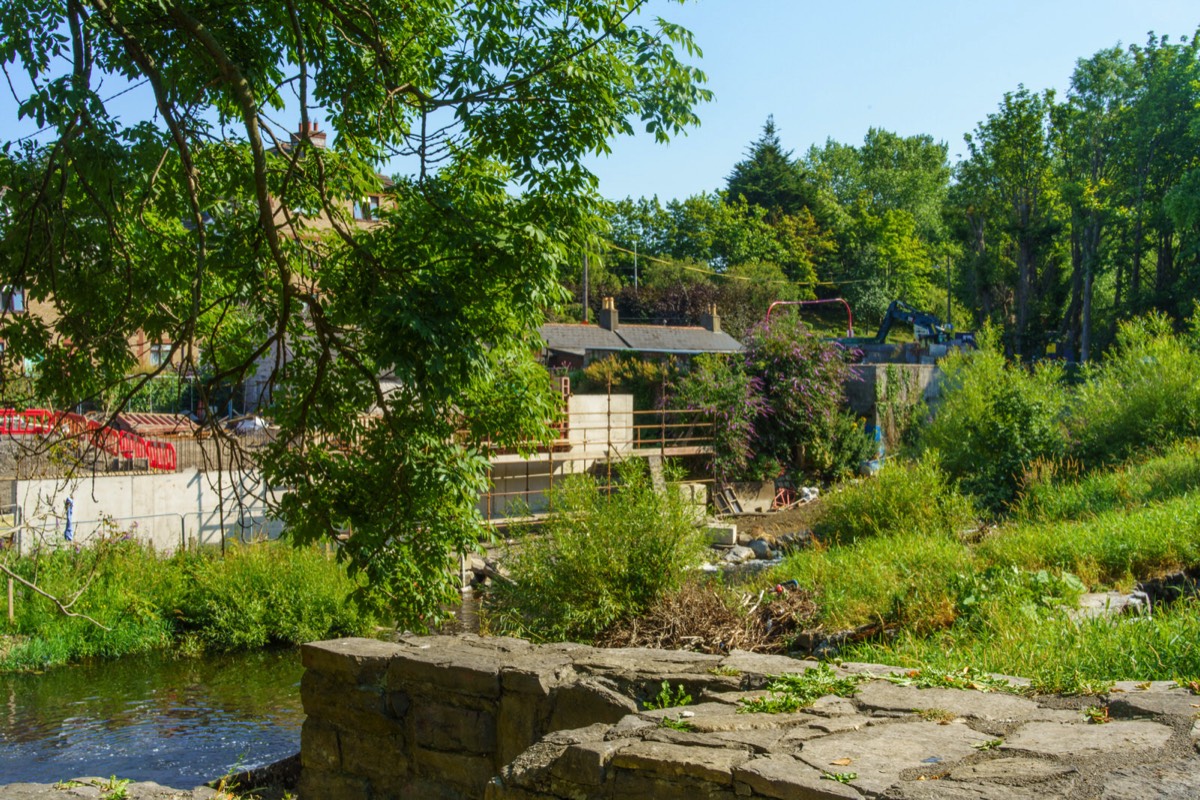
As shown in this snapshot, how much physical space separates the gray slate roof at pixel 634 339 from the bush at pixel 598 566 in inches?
759

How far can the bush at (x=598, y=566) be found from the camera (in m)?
8.23

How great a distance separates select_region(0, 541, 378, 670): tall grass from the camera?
473 inches

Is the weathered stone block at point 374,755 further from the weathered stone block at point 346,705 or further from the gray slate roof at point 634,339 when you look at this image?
the gray slate roof at point 634,339

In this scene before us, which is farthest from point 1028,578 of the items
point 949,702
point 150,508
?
point 150,508

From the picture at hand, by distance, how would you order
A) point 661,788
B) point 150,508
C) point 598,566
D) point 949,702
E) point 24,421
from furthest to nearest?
1. point 150,508
2. point 24,421
3. point 598,566
4. point 949,702
5. point 661,788

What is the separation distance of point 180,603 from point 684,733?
10.9m

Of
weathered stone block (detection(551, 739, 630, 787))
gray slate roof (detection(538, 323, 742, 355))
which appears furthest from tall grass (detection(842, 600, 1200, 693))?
gray slate roof (detection(538, 323, 742, 355))

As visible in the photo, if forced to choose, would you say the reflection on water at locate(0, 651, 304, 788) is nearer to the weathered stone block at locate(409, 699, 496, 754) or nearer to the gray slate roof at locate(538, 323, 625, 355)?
the weathered stone block at locate(409, 699, 496, 754)

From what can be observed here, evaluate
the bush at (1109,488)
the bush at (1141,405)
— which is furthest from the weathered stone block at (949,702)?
the bush at (1141,405)

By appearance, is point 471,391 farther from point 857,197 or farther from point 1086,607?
point 857,197

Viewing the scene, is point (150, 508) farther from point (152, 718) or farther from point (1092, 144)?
point (1092, 144)

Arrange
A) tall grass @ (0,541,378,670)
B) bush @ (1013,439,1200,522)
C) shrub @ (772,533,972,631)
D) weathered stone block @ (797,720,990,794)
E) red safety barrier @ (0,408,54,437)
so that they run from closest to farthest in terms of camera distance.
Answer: weathered stone block @ (797,720,990,794)
red safety barrier @ (0,408,54,437)
shrub @ (772,533,972,631)
bush @ (1013,439,1200,522)
tall grass @ (0,541,378,670)

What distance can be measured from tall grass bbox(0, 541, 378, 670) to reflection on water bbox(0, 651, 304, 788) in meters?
0.29

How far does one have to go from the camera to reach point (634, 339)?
98.8 ft
